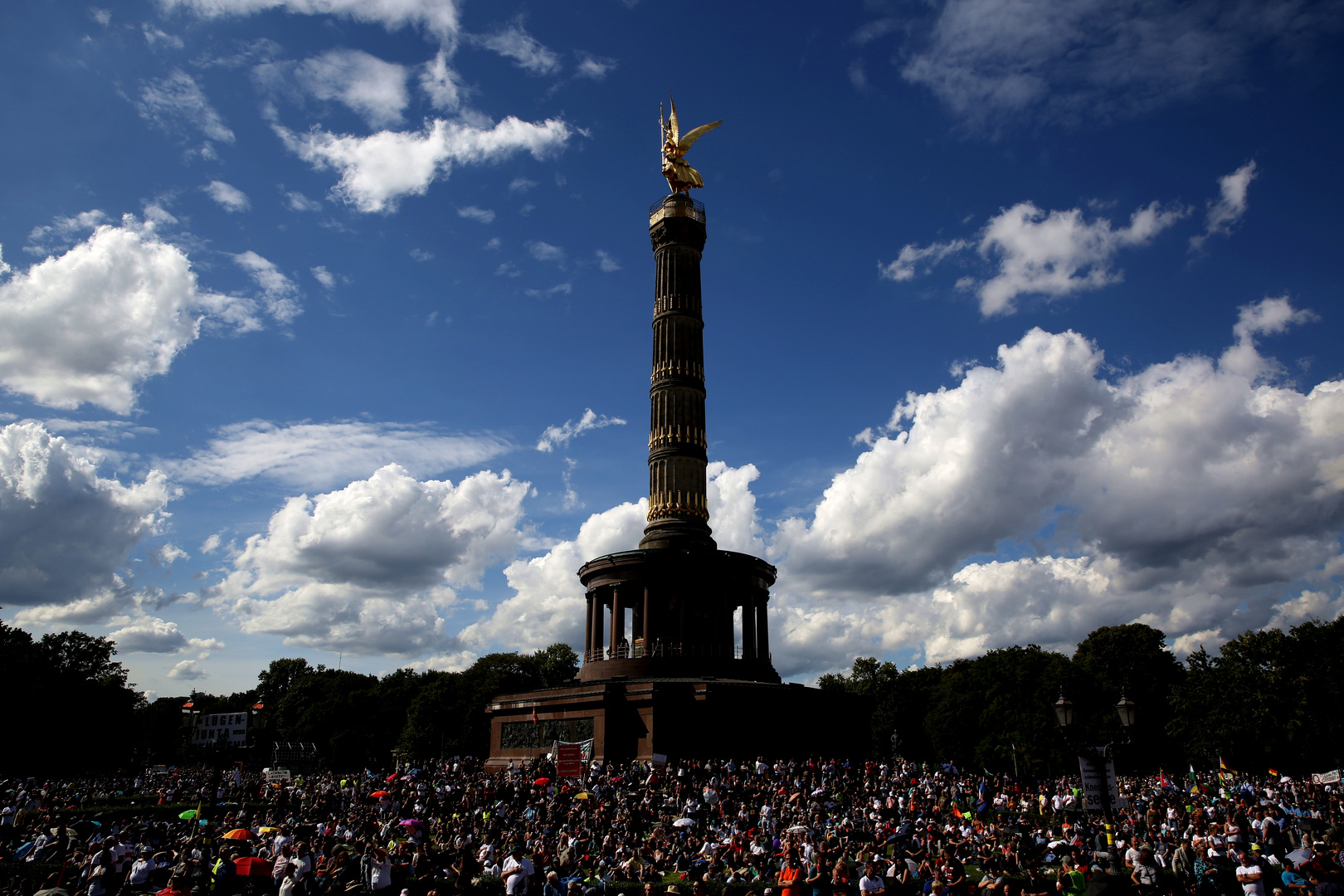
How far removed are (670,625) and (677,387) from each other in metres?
11.9

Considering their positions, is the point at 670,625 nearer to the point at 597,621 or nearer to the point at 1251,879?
the point at 597,621

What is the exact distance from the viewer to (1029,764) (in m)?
54.3

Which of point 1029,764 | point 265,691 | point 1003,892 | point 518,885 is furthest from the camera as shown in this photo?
point 265,691

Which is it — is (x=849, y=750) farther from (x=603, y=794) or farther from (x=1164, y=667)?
(x=1164, y=667)

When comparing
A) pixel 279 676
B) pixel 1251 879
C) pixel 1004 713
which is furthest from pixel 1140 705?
pixel 279 676

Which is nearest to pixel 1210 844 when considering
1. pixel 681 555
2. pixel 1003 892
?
pixel 1003 892

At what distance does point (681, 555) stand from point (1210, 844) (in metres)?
24.2

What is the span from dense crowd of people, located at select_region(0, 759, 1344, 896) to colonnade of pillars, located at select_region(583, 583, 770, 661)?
759 centimetres

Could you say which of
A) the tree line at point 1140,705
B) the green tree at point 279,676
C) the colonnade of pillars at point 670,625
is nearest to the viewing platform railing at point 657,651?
the colonnade of pillars at point 670,625

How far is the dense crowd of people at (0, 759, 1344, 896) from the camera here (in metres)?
13.9

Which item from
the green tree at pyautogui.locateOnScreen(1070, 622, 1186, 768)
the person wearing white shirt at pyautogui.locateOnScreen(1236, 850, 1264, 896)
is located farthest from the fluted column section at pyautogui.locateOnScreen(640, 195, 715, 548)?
the green tree at pyautogui.locateOnScreen(1070, 622, 1186, 768)

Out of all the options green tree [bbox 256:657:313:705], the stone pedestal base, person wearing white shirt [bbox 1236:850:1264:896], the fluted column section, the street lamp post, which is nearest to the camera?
person wearing white shirt [bbox 1236:850:1264:896]

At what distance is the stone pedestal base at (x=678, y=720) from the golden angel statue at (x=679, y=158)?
2750 centimetres

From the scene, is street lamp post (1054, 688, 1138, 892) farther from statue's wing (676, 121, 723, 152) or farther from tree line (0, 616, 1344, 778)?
statue's wing (676, 121, 723, 152)
